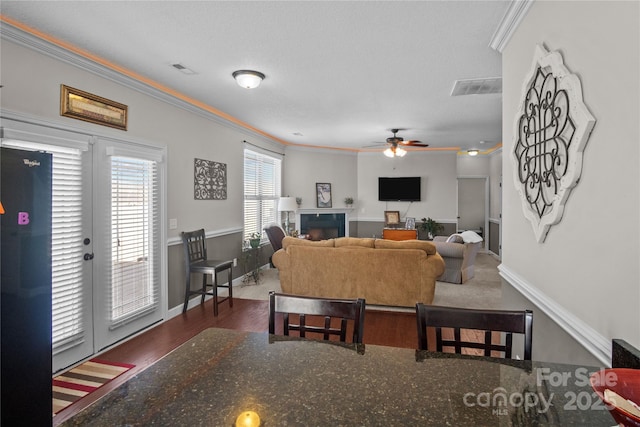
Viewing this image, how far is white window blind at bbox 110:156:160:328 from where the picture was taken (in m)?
3.39

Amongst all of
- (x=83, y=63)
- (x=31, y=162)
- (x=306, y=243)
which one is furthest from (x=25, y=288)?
(x=306, y=243)

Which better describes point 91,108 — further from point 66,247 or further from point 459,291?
point 459,291

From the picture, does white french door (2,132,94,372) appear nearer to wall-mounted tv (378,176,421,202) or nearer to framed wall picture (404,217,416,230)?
wall-mounted tv (378,176,421,202)

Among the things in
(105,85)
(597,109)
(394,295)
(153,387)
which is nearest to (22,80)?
(105,85)

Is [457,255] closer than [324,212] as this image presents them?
Yes

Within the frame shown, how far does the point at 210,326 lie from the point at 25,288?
7.43ft

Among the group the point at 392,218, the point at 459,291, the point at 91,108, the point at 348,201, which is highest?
the point at 91,108

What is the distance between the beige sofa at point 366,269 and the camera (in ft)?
14.1

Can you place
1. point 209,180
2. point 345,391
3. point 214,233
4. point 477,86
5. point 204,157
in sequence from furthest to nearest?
point 214,233 → point 209,180 → point 204,157 → point 477,86 → point 345,391

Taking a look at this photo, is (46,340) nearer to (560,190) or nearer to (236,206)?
(560,190)

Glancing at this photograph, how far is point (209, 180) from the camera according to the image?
488 centimetres

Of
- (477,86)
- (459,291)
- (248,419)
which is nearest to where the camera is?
(248,419)

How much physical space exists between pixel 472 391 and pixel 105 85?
3.72 meters

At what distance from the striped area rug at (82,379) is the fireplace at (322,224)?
5.06m
